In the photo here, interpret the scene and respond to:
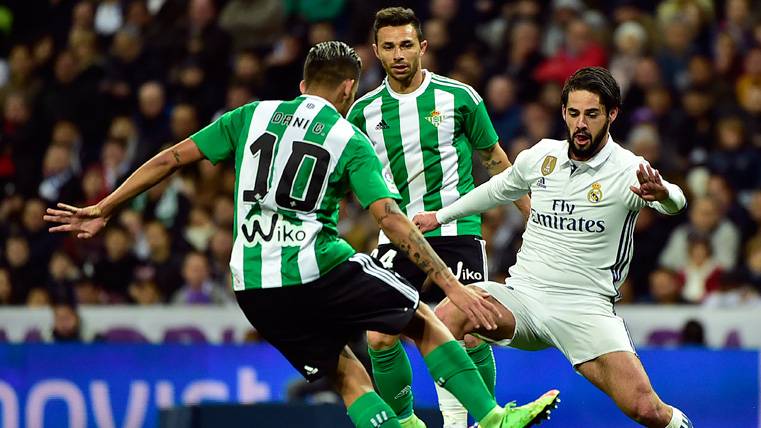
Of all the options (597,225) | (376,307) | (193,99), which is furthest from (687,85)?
(376,307)

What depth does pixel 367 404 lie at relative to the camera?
6.25 m

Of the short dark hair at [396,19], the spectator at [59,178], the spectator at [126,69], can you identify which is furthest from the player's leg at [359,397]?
the spectator at [126,69]

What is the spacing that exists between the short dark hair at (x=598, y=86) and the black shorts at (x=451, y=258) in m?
Answer: 0.98

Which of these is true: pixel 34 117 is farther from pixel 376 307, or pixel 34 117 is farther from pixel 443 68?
pixel 376 307

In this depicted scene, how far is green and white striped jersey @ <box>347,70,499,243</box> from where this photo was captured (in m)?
7.45

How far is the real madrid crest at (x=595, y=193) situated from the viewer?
22.5 ft

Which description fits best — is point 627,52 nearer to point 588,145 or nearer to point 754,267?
point 754,267

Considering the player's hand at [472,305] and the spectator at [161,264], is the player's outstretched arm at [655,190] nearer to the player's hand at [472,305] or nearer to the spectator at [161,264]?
the player's hand at [472,305]

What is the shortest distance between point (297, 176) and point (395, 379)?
4.68ft

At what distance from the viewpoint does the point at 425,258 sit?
6.07 metres

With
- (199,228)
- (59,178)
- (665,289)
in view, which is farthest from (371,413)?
(59,178)

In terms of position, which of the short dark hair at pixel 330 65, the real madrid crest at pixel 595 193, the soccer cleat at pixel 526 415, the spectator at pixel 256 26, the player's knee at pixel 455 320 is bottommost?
the soccer cleat at pixel 526 415

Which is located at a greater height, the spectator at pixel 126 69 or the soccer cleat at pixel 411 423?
the spectator at pixel 126 69

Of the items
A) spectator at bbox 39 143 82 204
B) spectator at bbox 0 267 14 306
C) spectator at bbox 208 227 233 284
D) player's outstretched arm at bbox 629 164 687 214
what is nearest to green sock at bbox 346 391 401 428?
player's outstretched arm at bbox 629 164 687 214
